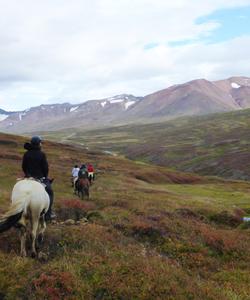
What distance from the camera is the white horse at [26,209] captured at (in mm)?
13930

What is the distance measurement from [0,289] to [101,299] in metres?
2.62

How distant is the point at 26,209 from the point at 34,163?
87.9 inches

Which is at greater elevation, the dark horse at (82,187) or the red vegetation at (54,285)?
the red vegetation at (54,285)

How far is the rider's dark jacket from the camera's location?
16.1 meters

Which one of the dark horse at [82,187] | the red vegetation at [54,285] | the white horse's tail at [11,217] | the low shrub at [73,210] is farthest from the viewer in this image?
the dark horse at [82,187]

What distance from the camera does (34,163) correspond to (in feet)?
53.1

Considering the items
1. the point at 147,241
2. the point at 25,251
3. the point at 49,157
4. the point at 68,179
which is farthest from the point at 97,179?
the point at 25,251

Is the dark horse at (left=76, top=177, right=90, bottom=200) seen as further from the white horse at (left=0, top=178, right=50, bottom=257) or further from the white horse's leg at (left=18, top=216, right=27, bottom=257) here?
the white horse's leg at (left=18, top=216, right=27, bottom=257)

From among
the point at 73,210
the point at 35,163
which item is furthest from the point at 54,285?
the point at 73,210

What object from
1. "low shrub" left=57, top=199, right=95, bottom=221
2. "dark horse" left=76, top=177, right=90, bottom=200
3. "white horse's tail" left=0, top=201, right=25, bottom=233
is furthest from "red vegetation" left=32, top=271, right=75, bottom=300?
"dark horse" left=76, top=177, right=90, bottom=200

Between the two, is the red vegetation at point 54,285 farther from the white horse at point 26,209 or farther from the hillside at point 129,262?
the white horse at point 26,209

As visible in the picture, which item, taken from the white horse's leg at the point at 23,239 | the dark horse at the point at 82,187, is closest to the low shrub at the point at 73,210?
the dark horse at the point at 82,187

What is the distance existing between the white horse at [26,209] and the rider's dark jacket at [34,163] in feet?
2.61

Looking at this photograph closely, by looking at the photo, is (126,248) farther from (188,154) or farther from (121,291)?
(188,154)
